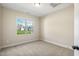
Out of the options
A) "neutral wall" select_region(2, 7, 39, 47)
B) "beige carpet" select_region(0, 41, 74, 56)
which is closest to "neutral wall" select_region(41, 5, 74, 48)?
"beige carpet" select_region(0, 41, 74, 56)

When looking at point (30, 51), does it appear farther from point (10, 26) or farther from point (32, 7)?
point (32, 7)

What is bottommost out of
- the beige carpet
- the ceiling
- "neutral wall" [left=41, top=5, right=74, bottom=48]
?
the beige carpet

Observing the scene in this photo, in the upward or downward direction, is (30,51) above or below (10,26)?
below

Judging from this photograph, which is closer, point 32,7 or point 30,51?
point 32,7

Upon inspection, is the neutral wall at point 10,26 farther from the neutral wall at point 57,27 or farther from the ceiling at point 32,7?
the neutral wall at point 57,27

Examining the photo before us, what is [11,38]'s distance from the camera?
117cm

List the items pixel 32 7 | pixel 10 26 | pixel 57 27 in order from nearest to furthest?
1. pixel 32 7
2. pixel 10 26
3. pixel 57 27

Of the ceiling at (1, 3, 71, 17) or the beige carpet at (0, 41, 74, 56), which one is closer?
the ceiling at (1, 3, 71, 17)

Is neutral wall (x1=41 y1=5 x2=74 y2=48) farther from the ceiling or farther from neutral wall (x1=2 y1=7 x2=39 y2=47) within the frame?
neutral wall (x1=2 y1=7 x2=39 y2=47)

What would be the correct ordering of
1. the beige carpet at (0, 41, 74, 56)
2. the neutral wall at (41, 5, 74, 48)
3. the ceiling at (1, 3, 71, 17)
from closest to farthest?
the ceiling at (1, 3, 71, 17) < the beige carpet at (0, 41, 74, 56) < the neutral wall at (41, 5, 74, 48)

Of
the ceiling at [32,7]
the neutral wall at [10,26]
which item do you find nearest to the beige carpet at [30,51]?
the neutral wall at [10,26]

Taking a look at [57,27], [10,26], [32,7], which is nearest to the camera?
[32,7]

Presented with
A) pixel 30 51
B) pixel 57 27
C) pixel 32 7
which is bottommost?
pixel 30 51

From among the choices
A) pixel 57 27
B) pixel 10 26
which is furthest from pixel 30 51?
pixel 57 27
